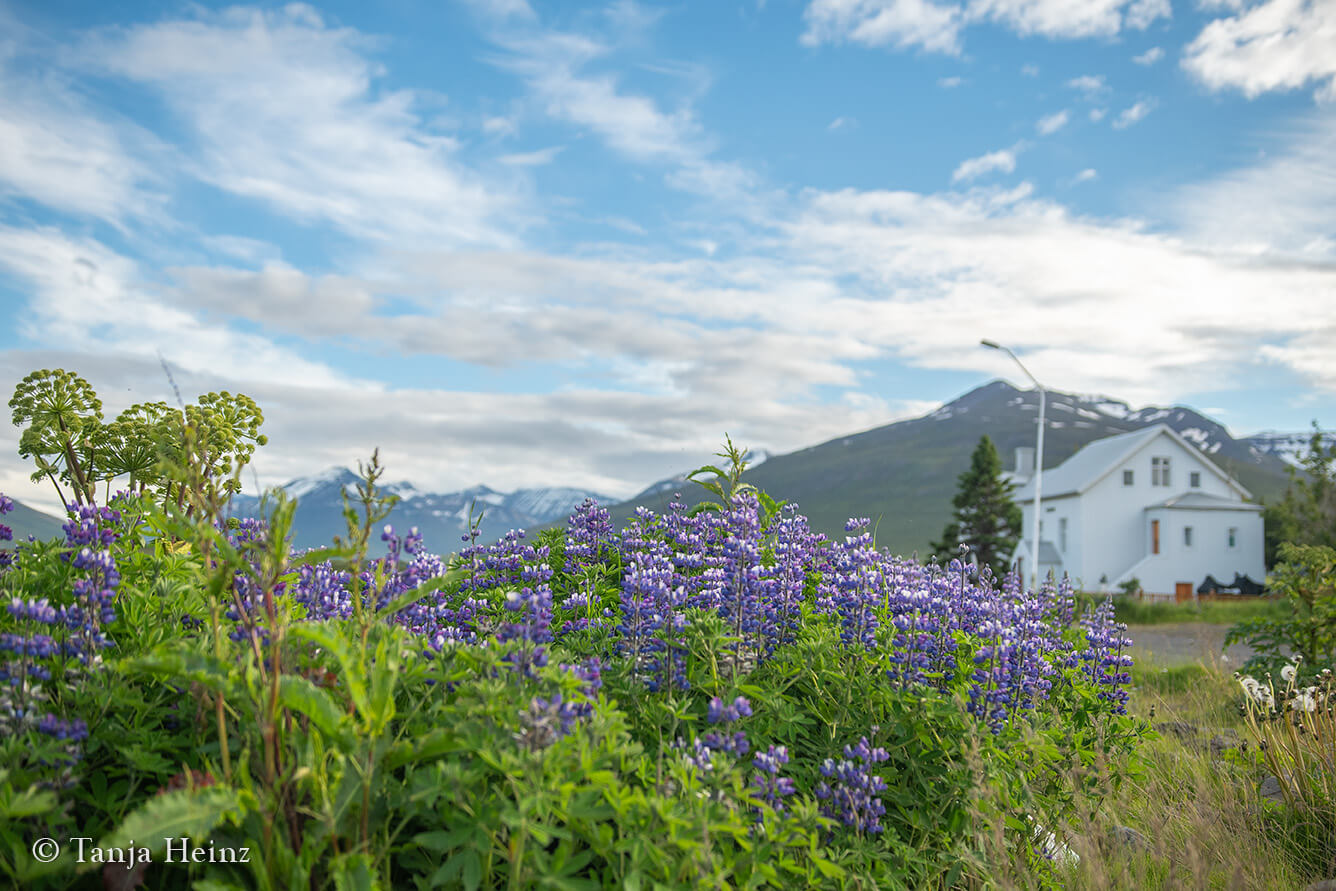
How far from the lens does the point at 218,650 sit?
293 cm

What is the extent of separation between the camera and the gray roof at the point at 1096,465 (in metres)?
52.2

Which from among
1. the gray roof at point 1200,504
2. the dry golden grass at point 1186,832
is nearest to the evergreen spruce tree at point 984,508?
the gray roof at point 1200,504

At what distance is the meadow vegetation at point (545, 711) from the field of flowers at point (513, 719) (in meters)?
0.02

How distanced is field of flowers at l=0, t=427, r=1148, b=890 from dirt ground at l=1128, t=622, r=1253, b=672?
33.0 feet

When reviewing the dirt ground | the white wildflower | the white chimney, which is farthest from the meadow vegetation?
the white chimney

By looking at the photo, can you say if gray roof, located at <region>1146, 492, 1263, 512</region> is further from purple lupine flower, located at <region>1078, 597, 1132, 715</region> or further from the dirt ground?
purple lupine flower, located at <region>1078, 597, 1132, 715</region>

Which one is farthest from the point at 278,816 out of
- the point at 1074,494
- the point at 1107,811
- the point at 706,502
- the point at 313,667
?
the point at 1074,494

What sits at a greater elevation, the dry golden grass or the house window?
the house window

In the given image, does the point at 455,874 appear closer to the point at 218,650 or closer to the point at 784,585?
the point at 218,650

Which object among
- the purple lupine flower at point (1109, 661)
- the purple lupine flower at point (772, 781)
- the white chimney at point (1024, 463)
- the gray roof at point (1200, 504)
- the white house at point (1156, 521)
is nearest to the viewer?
the purple lupine flower at point (772, 781)

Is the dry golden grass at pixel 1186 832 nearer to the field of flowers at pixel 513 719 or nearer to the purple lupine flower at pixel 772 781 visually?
the field of flowers at pixel 513 719

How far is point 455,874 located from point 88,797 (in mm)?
1387

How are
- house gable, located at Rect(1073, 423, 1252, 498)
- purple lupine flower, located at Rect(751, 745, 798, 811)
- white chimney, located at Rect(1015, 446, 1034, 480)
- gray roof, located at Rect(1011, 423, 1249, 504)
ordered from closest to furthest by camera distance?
purple lupine flower, located at Rect(751, 745, 798, 811)
house gable, located at Rect(1073, 423, 1252, 498)
gray roof, located at Rect(1011, 423, 1249, 504)
white chimney, located at Rect(1015, 446, 1034, 480)

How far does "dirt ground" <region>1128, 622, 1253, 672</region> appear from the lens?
47.9 ft
